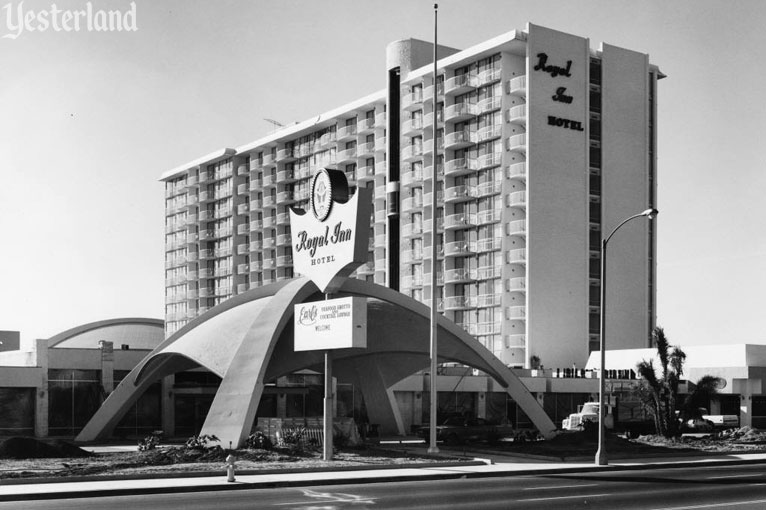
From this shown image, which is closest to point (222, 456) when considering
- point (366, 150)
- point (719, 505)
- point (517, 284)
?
point (719, 505)

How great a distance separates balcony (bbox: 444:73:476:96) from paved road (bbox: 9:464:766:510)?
70263mm

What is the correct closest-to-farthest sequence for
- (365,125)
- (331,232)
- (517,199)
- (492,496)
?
(492,496)
(331,232)
(517,199)
(365,125)

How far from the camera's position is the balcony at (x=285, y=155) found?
426 ft

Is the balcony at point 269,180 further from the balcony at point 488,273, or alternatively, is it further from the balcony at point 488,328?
the balcony at point 488,328

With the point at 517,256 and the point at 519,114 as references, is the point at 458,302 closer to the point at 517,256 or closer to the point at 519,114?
the point at 517,256

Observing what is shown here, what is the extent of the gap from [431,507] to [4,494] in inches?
443

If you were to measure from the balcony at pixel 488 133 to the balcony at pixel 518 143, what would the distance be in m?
1.63

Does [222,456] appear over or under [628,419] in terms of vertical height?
over

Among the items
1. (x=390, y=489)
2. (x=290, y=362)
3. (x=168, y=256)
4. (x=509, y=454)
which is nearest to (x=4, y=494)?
(x=390, y=489)

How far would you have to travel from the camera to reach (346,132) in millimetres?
119062

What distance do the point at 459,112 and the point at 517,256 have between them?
53.6 ft

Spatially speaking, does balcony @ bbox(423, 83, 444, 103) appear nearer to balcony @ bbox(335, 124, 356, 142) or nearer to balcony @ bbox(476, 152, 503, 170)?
balcony @ bbox(476, 152, 503, 170)

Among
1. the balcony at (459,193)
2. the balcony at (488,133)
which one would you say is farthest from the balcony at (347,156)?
the balcony at (488,133)

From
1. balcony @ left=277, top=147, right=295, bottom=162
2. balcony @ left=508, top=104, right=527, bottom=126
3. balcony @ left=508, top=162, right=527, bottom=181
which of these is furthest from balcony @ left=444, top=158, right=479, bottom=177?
balcony @ left=277, top=147, right=295, bottom=162
